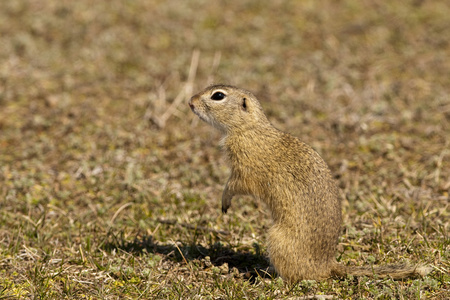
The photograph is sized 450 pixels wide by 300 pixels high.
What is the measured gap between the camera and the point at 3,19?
10.4 m

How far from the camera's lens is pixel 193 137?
302 inches

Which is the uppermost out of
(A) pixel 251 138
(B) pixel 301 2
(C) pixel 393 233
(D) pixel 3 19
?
(B) pixel 301 2

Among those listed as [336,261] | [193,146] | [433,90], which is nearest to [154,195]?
[193,146]

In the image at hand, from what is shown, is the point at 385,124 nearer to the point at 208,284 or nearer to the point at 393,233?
the point at 393,233

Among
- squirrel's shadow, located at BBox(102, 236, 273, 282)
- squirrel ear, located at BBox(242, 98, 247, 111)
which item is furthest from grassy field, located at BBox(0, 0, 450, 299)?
squirrel ear, located at BBox(242, 98, 247, 111)

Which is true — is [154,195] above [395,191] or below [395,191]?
below

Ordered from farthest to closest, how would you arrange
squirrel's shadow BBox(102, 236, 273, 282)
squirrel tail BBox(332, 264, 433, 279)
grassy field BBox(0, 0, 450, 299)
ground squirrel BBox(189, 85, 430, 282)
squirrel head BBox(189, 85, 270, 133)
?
squirrel head BBox(189, 85, 270, 133) → squirrel's shadow BBox(102, 236, 273, 282) → grassy field BBox(0, 0, 450, 299) → ground squirrel BBox(189, 85, 430, 282) → squirrel tail BBox(332, 264, 433, 279)

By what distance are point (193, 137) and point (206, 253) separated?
2.80 meters

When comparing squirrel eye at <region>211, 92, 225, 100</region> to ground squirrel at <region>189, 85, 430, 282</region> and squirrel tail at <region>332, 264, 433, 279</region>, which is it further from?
squirrel tail at <region>332, 264, 433, 279</region>

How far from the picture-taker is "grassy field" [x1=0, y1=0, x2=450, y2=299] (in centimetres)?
479

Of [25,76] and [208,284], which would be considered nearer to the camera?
[208,284]

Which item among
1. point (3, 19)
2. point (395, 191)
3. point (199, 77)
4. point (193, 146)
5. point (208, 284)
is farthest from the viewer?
point (3, 19)

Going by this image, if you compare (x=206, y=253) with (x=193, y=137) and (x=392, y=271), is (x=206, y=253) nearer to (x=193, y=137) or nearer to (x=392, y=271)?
(x=392, y=271)

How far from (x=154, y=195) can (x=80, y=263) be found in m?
1.57
